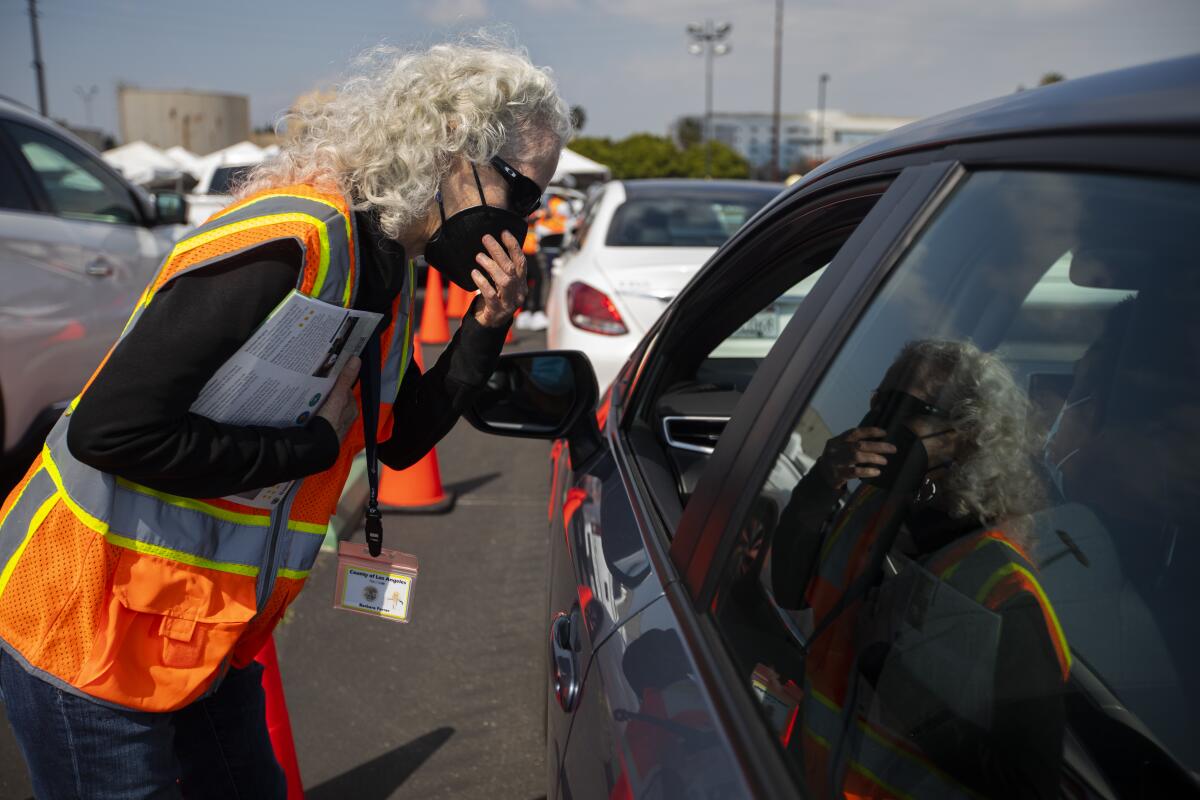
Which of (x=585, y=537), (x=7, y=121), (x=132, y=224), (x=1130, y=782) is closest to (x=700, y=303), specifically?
(x=585, y=537)

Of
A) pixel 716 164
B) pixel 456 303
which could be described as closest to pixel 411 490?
pixel 456 303

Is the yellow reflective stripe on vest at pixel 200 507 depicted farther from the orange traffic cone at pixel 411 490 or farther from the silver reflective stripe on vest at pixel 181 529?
the orange traffic cone at pixel 411 490

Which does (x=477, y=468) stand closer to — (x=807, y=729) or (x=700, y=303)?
(x=700, y=303)

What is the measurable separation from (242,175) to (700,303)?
0.97m

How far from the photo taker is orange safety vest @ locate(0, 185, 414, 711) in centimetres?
149

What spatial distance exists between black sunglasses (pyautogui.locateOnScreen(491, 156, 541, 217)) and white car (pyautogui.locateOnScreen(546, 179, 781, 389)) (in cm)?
344

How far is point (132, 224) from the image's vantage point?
5684 millimetres

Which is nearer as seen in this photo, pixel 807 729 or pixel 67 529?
pixel 807 729

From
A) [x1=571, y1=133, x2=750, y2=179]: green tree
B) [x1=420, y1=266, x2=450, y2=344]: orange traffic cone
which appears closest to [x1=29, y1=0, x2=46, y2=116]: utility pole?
[x1=420, y1=266, x2=450, y2=344]: orange traffic cone

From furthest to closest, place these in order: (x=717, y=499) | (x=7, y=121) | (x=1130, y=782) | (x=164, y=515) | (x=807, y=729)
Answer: (x=7, y=121) → (x=164, y=515) → (x=717, y=499) → (x=807, y=729) → (x=1130, y=782)

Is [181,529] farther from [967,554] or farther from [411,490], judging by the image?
[411,490]

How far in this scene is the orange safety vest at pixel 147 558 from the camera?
1.49 meters

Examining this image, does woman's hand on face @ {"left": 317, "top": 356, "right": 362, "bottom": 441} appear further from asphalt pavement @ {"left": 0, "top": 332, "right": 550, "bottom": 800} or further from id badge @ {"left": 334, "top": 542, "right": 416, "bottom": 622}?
asphalt pavement @ {"left": 0, "top": 332, "right": 550, "bottom": 800}

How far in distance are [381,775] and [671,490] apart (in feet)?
5.58
